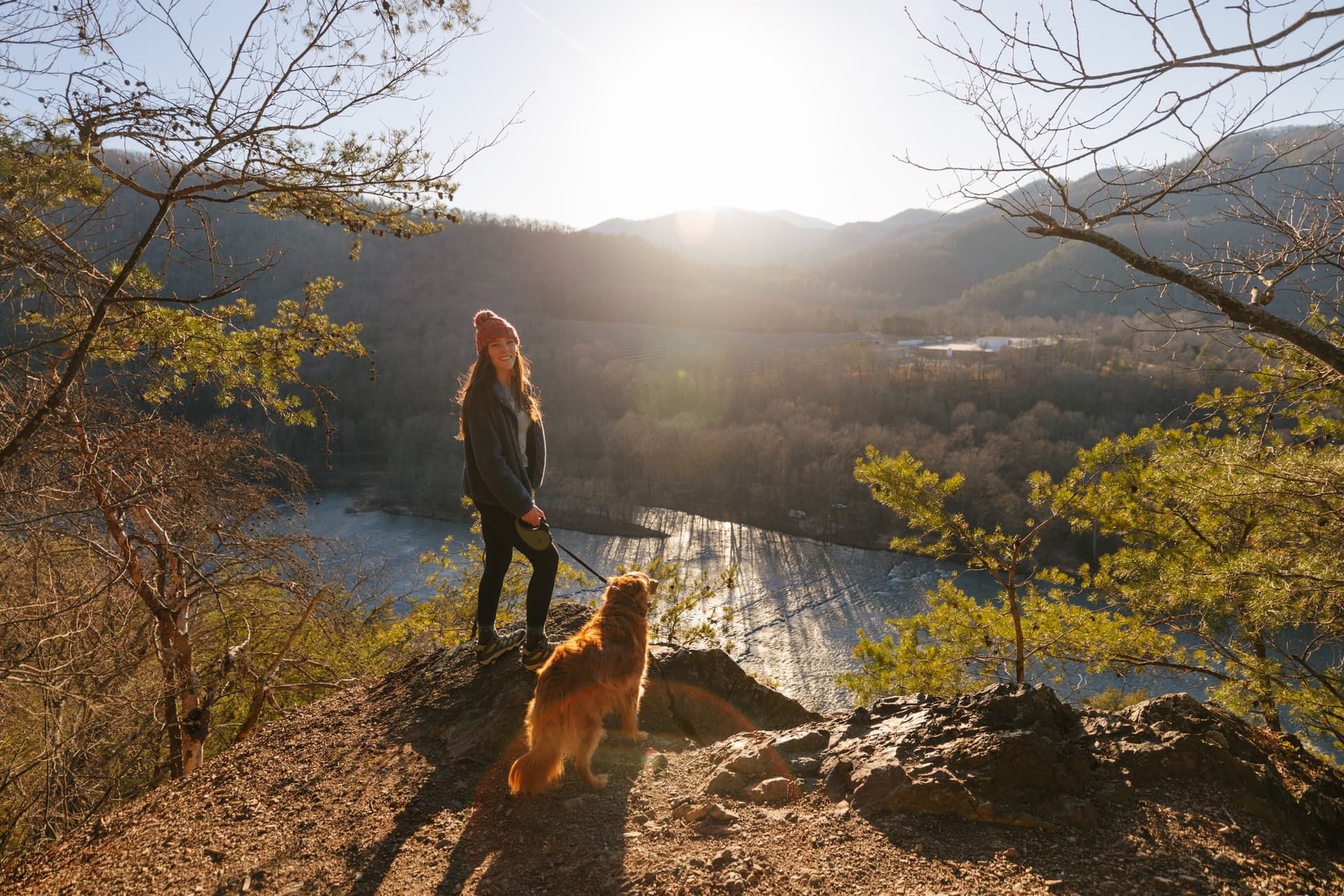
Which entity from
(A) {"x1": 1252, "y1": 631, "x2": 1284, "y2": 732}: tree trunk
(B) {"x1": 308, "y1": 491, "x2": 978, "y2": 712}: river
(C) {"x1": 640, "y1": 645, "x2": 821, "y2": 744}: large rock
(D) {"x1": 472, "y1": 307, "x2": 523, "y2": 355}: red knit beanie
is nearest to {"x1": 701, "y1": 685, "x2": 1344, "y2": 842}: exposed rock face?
(C) {"x1": 640, "y1": 645, "x2": 821, "y2": 744}: large rock

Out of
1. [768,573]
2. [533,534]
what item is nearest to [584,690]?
[533,534]

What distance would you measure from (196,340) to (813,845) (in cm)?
522

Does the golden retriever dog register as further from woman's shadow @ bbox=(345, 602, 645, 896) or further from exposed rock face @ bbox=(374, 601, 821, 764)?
exposed rock face @ bbox=(374, 601, 821, 764)

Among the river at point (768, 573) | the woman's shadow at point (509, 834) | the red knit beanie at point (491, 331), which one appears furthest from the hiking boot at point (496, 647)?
the river at point (768, 573)

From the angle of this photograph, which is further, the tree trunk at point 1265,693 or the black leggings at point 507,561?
the tree trunk at point 1265,693

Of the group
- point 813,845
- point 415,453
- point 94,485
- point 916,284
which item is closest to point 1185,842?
point 813,845

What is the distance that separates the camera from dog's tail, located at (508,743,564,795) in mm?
3352

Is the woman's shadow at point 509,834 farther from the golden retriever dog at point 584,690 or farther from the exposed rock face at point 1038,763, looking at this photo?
the exposed rock face at point 1038,763

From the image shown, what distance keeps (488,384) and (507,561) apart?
1.08 m

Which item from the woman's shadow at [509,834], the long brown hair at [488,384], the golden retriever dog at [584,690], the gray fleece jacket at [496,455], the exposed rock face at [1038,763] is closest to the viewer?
the woman's shadow at [509,834]

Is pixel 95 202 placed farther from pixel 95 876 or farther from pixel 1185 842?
pixel 1185 842

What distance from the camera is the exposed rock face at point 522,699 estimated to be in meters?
4.27

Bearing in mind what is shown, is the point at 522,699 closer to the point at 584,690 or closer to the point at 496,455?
the point at 584,690

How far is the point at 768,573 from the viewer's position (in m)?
29.9
